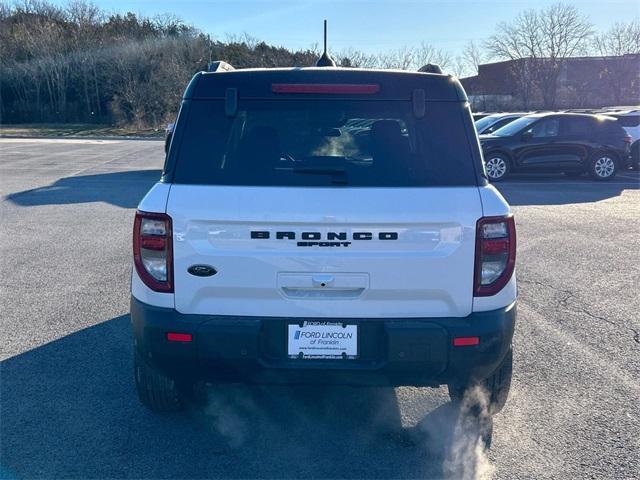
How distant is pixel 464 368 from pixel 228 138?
164 centimetres

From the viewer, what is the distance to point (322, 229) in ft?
9.83

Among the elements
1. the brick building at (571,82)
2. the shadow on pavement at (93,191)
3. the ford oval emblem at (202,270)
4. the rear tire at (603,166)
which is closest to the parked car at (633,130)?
the rear tire at (603,166)

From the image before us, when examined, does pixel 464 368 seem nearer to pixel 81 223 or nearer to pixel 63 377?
pixel 63 377

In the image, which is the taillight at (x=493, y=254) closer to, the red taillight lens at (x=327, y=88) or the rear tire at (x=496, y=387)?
the rear tire at (x=496, y=387)

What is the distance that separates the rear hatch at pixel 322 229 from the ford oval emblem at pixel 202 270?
15mm

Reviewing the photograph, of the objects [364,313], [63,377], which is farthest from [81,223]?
[364,313]

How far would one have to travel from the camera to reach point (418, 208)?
3.01 metres

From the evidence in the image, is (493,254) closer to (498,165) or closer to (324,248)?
(324,248)

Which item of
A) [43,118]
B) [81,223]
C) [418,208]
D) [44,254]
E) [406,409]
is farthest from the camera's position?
[43,118]

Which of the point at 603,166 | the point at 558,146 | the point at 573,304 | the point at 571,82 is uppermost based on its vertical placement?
the point at 571,82

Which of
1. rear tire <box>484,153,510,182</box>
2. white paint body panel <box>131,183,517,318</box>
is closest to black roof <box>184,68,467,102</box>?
white paint body panel <box>131,183,517,318</box>

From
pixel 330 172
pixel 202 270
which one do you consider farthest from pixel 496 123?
pixel 202 270

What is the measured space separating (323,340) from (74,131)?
38.9 m

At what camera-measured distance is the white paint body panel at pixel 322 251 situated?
2.99 meters
